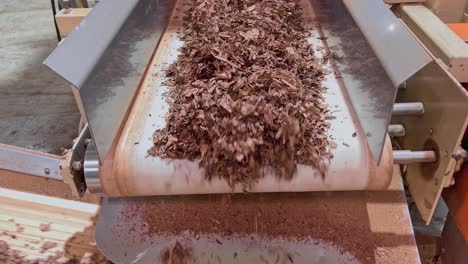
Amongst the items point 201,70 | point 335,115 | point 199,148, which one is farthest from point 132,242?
point 335,115

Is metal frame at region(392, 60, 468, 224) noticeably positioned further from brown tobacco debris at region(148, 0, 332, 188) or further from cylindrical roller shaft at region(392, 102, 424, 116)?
brown tobacco debris at region(148, 0, 332, 188)

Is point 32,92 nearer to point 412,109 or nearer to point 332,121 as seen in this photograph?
point 332,121

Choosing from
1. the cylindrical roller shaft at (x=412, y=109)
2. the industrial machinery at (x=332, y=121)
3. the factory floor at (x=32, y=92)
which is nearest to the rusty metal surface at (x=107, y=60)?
the industrial machinery at (x=332, y=121)

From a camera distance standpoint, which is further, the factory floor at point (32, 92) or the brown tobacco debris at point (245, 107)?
the factory floor at point (32, 92)

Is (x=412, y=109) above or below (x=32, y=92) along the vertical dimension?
above

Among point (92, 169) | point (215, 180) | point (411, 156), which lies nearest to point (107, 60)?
point (92, 169)

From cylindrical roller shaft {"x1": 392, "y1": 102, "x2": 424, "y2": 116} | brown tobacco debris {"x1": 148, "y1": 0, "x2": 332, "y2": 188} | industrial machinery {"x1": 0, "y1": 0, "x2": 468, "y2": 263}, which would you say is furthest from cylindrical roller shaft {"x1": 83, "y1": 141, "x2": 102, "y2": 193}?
cylindrical roller shaft {"x1": 392, "y1": 102, "x2": 424, "y2": 116}

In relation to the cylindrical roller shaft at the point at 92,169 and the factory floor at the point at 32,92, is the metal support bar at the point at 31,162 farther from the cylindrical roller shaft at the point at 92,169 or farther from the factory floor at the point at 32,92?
the factory floor at the point at 32,92
